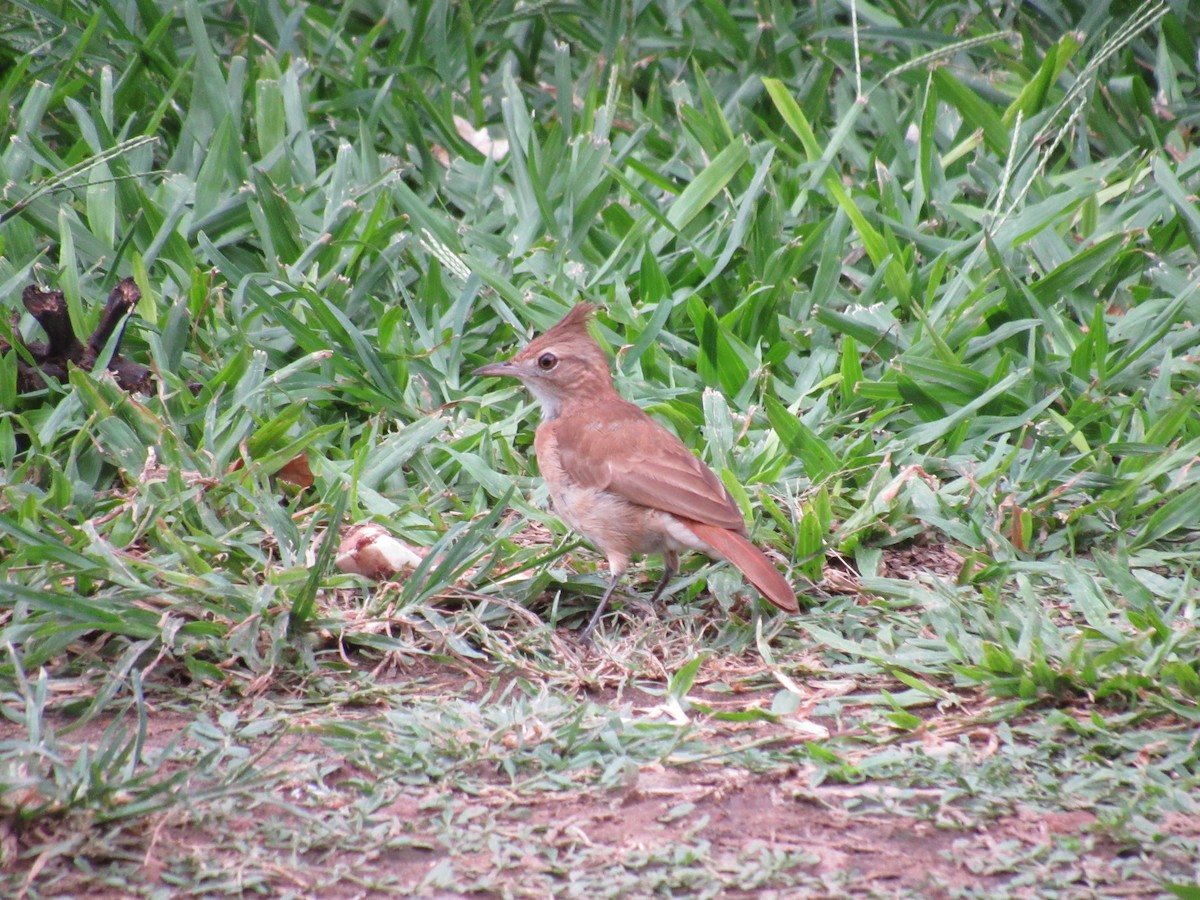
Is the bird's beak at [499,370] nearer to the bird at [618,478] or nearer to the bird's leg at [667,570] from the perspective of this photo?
the bird at [618,478]

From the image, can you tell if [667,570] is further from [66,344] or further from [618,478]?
[66,344]

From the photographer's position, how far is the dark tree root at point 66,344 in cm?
527

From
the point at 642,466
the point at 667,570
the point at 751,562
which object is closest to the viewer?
the point at 751,562

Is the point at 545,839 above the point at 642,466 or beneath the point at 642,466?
beneath

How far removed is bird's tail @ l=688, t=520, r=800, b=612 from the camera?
439 centimetres

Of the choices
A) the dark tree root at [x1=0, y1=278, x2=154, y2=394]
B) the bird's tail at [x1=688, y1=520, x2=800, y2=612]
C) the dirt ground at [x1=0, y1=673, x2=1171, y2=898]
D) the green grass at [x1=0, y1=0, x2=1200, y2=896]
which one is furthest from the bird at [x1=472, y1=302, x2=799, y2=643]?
the dark tree root at [x1=0, y1=278, x2=154, y2=394]

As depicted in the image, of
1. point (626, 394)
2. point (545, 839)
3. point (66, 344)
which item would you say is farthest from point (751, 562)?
point (66, 344)

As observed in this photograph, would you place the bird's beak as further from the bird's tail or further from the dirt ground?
the dirt ground

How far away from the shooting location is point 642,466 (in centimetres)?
497

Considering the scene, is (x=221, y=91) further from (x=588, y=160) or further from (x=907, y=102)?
(x=907, y=102)

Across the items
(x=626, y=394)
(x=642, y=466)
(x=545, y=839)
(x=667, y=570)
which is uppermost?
(x=642, y=466)

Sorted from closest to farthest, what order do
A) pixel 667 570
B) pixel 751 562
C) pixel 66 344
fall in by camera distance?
pixel 751 562, pixel 667 570, pixel 66 344

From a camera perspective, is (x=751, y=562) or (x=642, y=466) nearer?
(x=751, y=562)

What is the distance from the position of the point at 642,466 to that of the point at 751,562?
0.65 metres
